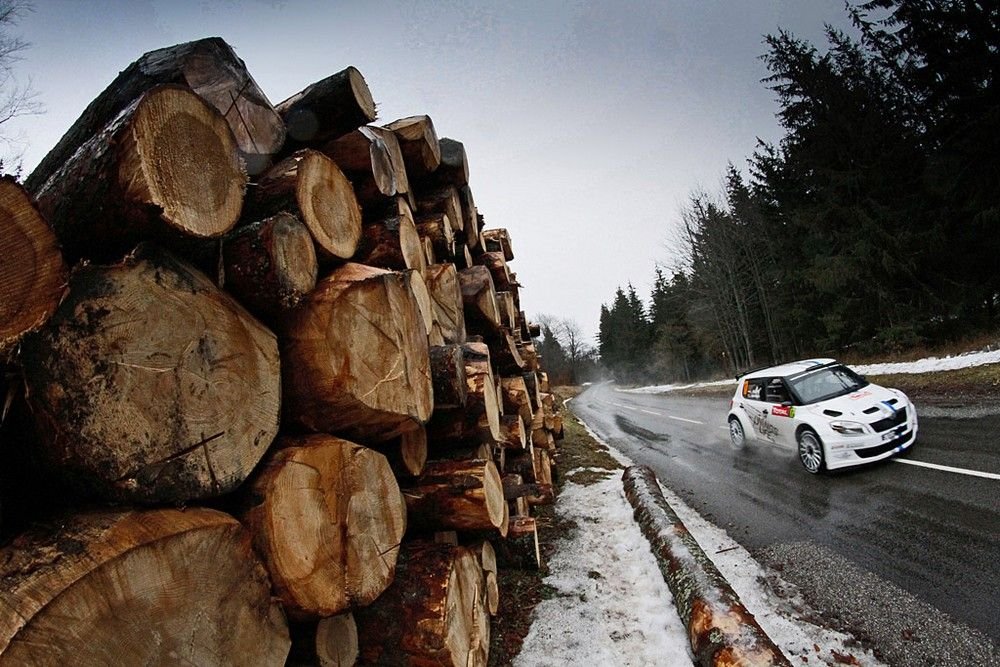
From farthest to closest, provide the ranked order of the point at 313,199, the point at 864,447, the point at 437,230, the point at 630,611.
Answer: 1. the point at 864,447
2. the point at 437,230
3. the point at 630,611
4. the point at 313,199

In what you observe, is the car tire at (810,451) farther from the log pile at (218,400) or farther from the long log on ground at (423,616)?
the long log on ground at (423,616)

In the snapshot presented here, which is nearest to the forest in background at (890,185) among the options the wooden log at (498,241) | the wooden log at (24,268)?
the wooden log at (498,241)

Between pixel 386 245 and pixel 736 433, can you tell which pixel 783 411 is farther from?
pixel 386 245

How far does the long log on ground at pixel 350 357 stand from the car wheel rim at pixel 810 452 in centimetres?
651

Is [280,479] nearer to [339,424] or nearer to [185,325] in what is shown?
[339,424]

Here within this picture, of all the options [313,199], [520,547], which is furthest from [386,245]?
[520,547]

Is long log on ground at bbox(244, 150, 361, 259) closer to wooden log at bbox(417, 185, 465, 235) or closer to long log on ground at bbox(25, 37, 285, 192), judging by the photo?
long log on ground at bbox(25, 37, 285, 192)

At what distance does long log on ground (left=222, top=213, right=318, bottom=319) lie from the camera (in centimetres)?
168

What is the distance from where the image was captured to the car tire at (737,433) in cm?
878

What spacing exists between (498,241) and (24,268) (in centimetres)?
634

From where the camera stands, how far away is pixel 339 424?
1.90 m

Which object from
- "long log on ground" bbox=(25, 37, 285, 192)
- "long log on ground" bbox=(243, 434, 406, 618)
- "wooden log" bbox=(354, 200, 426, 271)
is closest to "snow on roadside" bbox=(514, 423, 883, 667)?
"long log on ground" bbox=(243, 434, 406, 618)

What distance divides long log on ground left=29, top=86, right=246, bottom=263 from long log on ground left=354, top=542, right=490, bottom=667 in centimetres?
180

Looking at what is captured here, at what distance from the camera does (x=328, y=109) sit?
8.54 ft
